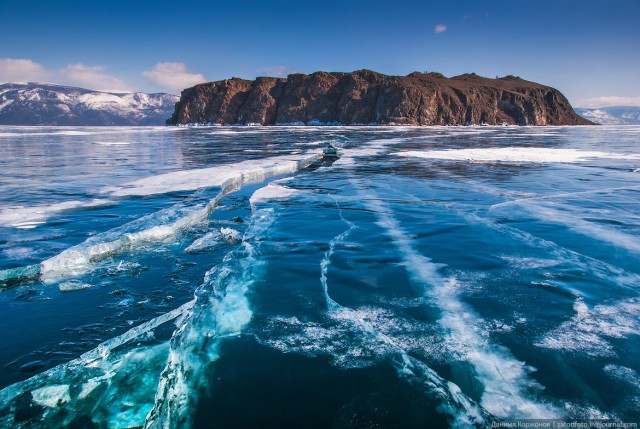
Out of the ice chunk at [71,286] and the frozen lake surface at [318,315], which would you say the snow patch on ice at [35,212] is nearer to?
the frozen lake surface at [318,315]

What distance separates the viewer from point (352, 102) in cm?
11962

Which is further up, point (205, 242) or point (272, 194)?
point (272, 194)

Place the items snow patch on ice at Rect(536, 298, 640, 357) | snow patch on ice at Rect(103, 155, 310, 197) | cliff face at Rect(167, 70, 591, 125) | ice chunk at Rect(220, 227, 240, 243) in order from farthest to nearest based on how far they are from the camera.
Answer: cliff face at Rect(167, 70, 591, 125), snow patch on ice at Rect(103, 155, 310, 197), ice chunk at Rect(220, 227, 240, 243), snow patch on ice at Rect(536, 298, 640, 357)

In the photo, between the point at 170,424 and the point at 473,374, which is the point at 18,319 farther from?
the point at 473,374

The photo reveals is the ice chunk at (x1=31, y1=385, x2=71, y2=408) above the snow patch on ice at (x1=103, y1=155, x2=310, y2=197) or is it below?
below

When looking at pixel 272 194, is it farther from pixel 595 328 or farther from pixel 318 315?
pixel 595 328

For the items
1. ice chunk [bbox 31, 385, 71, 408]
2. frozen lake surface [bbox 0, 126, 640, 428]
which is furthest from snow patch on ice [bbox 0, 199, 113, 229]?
ice chunk [bbox 31, 385, 71, 408]

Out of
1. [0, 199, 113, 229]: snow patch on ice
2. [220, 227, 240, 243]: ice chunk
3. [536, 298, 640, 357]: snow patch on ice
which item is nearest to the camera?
[536, 298, 640, 357]: snow patch on ice

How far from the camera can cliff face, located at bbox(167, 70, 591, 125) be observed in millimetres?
113500

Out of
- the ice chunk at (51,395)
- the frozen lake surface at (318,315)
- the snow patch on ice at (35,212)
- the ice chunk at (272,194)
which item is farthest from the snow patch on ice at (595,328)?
the snow patch on ice at (35,212)

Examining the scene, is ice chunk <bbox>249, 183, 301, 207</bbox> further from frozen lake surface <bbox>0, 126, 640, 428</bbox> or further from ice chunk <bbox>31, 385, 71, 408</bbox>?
ice chunk <bbox>31, 385, 71, 408</bbox>

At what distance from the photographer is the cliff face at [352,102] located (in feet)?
372

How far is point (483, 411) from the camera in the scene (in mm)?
2271

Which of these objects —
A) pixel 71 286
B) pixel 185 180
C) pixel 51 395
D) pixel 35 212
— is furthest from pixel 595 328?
pixel 185 180
